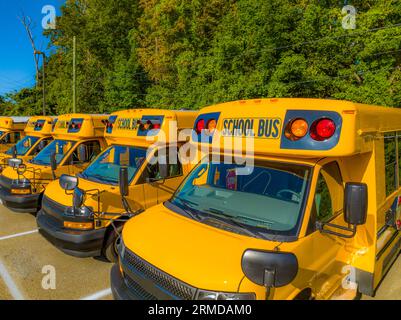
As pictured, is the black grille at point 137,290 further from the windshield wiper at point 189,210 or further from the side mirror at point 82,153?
the side mirror at point 82,153

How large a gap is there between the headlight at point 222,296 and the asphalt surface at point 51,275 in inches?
95.2

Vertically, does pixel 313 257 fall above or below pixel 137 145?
below

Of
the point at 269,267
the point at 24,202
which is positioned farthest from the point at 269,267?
the point at 24,202

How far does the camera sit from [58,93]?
3597 cm

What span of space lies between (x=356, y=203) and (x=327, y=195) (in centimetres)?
49

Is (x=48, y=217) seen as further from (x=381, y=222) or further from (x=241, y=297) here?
(x=381, y=222)

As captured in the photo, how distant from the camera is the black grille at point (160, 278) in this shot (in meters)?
2.53

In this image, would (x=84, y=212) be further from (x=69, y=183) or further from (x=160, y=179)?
(x=160, y=179)

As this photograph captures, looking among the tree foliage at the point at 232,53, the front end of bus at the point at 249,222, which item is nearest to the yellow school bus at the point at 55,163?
the front end of bus at the point at 249,222

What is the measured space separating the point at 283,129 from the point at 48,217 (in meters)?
4.29

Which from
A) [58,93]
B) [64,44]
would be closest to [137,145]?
[58,93]

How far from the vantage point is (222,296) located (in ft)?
7.96

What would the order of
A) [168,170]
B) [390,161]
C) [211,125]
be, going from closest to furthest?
[211,125] < [390,161] < [168,170]
